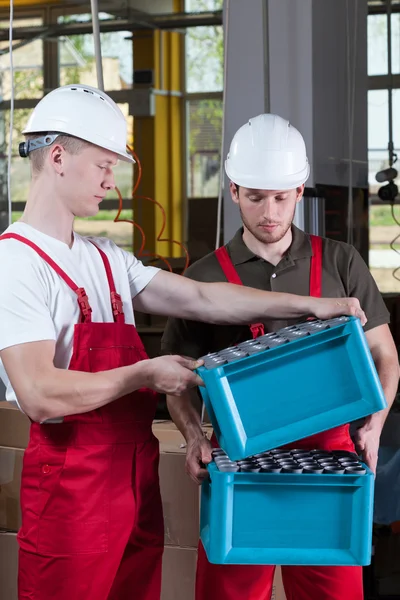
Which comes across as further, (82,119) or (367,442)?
(367,442)

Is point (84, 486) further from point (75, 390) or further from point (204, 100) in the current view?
point (204, 100)

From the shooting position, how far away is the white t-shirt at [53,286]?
155 cm

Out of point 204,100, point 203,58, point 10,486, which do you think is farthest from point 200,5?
point 10,486

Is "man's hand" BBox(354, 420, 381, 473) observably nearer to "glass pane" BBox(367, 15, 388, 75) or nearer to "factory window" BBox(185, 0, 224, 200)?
"glass pane" BBox(367, 15, 388, 75)

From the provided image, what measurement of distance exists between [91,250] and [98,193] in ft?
0.47

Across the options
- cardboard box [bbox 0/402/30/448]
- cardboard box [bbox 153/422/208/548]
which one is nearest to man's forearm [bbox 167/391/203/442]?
cardboard box [bbox 153/422/208/548]

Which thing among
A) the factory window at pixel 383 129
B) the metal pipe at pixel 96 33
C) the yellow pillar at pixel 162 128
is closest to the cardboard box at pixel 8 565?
the metal pipe at pixel 96 33

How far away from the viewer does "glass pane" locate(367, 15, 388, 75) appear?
389cm

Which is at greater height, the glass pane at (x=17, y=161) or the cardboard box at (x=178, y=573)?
the glass pane at (x=17, y=161)

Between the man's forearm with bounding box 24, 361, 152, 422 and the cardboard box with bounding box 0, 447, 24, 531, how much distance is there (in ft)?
3.76

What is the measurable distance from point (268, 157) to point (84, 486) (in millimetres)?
857

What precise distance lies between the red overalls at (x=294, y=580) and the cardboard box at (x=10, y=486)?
3.00ft

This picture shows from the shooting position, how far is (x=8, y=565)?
2643 millimetres

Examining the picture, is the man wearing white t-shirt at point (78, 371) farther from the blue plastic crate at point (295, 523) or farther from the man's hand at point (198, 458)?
the blue plastic crate at point (295, 523)
